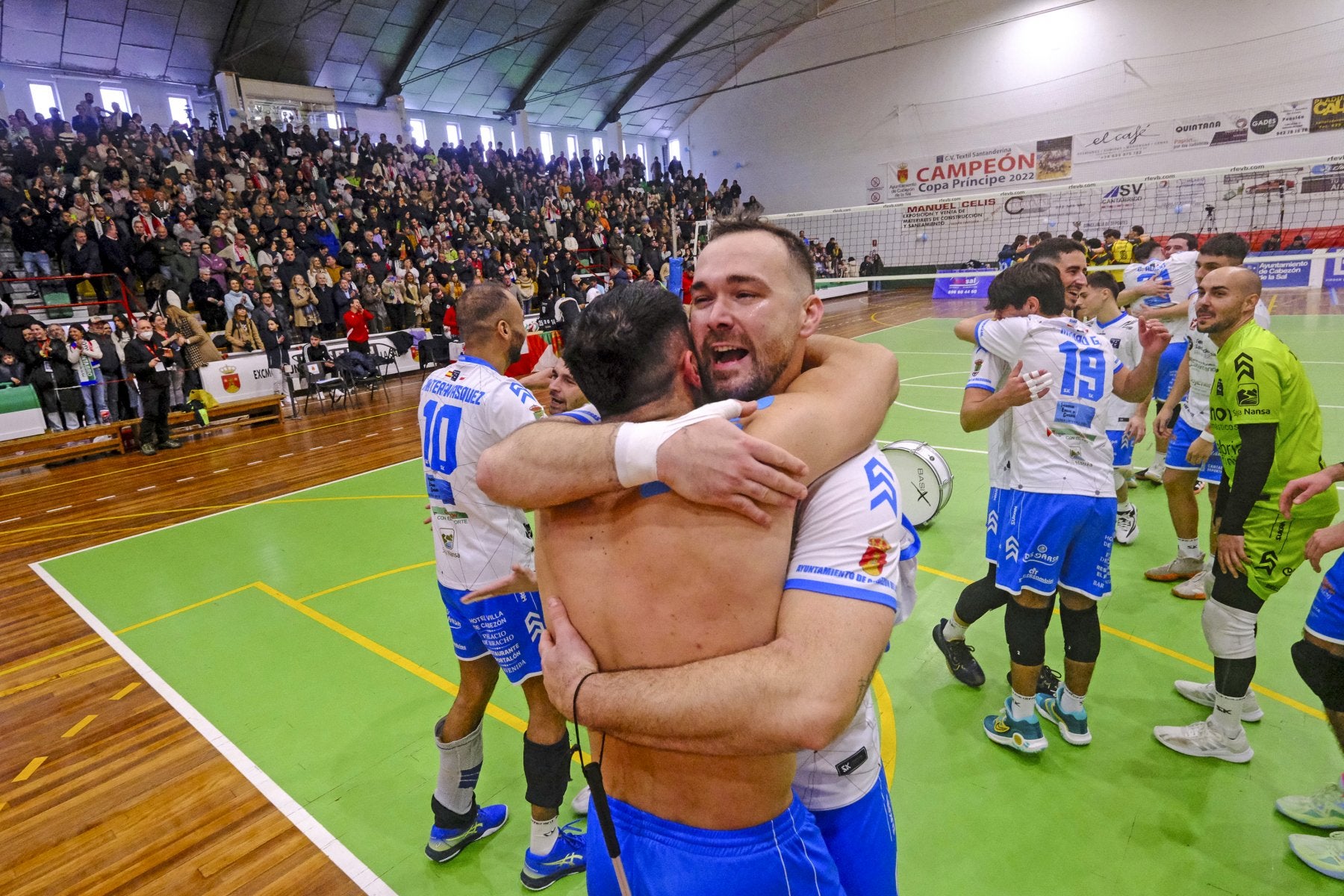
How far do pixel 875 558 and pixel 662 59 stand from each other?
3415cm

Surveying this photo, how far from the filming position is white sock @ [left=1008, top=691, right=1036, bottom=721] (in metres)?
3.46

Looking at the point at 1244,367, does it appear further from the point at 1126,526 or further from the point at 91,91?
the point at 91,91

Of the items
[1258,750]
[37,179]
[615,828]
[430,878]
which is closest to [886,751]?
[1258,750]

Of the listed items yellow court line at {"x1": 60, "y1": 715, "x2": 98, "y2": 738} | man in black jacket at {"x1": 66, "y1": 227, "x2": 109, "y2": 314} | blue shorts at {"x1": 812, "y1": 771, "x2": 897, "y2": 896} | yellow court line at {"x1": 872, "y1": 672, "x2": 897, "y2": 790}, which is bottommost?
yellow court line at {"x1": 872, "y1": 672, "x2": 897, "y2": 790}

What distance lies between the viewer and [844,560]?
4.51 ft

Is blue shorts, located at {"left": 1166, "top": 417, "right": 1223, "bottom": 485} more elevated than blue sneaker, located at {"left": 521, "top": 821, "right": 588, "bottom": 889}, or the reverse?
blue shorts, located at {"left": 1166, "top": 417, "right": 1223, "bottom": 485}

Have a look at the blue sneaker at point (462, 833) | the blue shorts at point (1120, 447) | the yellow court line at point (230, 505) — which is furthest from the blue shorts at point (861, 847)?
the yellow court line at point (230, 505)

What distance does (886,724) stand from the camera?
3.79 metres

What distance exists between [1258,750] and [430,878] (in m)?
4.00

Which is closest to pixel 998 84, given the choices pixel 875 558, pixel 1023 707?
pixel 1023 707

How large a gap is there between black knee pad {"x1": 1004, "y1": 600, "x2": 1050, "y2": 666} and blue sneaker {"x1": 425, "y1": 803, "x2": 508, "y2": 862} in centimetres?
264

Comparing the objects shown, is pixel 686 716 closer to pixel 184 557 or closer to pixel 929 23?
pixel 184 557

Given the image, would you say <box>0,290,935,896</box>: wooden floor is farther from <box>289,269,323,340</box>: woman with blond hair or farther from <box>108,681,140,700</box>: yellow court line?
<box>289,269,323,340</box>: woman with blond hair

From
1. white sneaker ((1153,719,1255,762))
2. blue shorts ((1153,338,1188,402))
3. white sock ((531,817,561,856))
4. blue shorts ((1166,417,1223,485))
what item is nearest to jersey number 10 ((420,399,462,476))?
white sock ((531,817,561,856))
